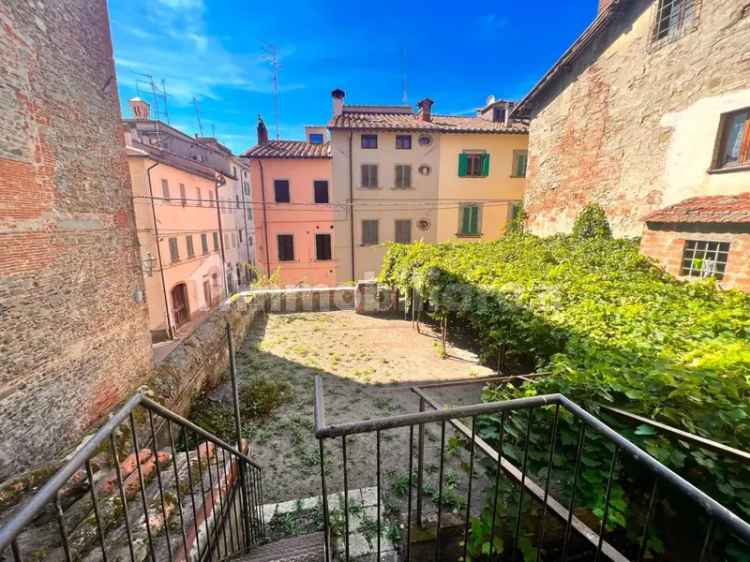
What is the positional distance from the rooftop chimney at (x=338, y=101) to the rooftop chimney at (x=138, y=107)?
1197 cm

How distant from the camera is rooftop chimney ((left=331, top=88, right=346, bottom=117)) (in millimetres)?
17938

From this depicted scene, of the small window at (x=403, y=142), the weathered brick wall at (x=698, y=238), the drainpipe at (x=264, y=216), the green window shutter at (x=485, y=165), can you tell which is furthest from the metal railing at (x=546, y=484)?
the drainpipe at (x=264, y=216)

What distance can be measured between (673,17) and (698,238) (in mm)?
5860

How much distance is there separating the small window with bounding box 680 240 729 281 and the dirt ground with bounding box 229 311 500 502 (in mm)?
4868

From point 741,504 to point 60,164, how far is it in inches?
359

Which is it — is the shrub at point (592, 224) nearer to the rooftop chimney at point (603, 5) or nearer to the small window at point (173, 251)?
the rooftop chimney at point (603, 5)

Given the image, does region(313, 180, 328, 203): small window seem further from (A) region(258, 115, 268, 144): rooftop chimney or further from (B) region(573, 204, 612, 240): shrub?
(B) region(573, 204, 612, 240): shrub

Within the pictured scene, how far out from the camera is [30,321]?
5152mm

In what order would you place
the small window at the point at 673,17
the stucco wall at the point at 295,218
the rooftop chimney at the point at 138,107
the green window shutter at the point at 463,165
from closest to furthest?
1. the small window at the point at 673,17
2. the green window shutter at the point at 463,165
3. the stucco wall at the point at 295,218
4. the rooftop chimney at the point at 138,107

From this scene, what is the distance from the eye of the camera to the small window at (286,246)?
19.0m

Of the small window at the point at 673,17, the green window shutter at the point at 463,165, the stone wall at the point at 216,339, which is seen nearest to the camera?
the stone wall at the point at 216,339

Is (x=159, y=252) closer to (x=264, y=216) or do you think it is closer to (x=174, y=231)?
(x=174, y=231)

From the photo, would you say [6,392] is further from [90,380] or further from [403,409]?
[403,409]

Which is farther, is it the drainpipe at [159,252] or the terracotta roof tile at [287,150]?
the terracotta roof tile at [287,150]
